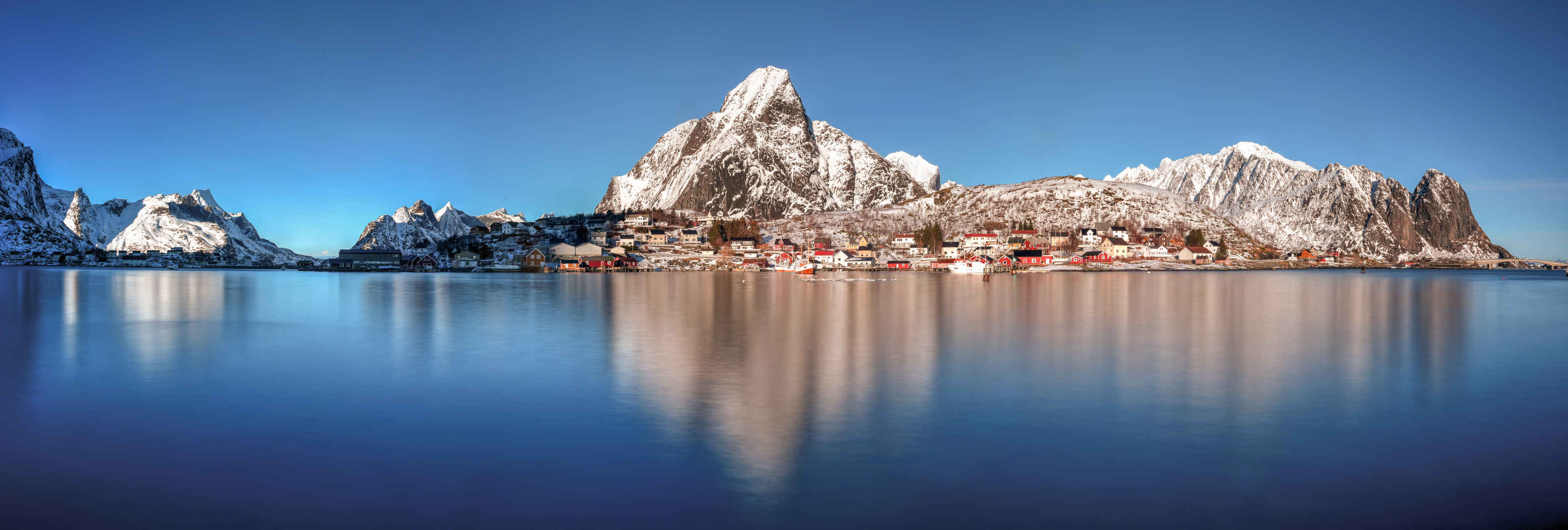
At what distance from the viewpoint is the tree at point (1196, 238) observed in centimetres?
15325

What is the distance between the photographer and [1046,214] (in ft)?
580

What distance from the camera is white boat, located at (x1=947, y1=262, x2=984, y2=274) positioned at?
105 m

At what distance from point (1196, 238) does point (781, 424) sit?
16485 cm

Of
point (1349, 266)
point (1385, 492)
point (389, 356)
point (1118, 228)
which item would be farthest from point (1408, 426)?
point (1349, 266)

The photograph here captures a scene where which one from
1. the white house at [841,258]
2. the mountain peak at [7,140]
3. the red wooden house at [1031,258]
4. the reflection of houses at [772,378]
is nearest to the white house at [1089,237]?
the red wooden house at [1031,258]

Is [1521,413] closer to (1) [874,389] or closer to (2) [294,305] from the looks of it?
(1) [874,389]

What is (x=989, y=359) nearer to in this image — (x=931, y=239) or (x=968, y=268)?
(x=968, y=268)

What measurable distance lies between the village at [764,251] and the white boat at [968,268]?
23 centimetres

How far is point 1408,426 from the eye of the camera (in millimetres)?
12586

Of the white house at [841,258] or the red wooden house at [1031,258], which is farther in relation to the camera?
the red wooden house at [1031,258]

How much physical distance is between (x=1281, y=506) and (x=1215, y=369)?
11.3 m

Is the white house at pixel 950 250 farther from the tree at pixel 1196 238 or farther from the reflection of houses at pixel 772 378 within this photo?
the reflection of houses at pixel 772 378

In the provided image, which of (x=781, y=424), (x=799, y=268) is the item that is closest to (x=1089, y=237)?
(x=799, y=268)

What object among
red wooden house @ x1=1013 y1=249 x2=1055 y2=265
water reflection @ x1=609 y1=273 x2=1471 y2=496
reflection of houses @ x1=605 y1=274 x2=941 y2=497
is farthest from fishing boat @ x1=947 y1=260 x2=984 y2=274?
reflection of houses @ x1=605 y1=274 x2=941 y2=497
